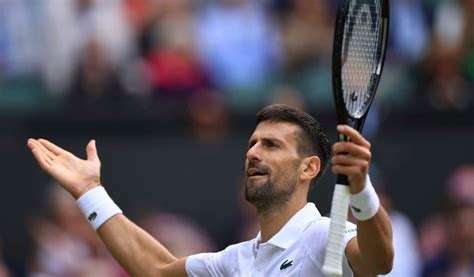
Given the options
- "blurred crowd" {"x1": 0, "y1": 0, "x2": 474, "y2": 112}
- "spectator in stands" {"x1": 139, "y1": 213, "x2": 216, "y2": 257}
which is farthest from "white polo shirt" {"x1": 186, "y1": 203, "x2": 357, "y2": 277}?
"blurred crowd" {"x1": 0, "y1": 0, "x2": 474, "y2": 112}

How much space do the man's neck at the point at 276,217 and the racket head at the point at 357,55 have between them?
707 mm

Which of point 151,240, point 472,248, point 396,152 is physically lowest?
point 472,248

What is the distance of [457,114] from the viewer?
36.7 ft

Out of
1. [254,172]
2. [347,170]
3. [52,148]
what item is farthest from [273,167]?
[52,148]

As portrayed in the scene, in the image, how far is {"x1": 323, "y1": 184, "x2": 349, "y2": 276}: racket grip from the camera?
557 centimetres

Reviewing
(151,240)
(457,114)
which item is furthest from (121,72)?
(151,240)

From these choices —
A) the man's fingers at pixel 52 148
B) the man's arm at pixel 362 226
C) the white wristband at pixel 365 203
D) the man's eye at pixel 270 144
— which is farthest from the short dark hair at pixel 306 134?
the man's fingers at pixel 52 148

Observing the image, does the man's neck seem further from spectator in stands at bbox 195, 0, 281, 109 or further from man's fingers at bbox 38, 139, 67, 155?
spectator in stands at bbox 195, 0, 281, 109

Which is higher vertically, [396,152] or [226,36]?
[226,36]

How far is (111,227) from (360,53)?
5.42ft

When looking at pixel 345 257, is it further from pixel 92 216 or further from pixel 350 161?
pixel 92 216

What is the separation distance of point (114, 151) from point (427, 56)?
2888 mm

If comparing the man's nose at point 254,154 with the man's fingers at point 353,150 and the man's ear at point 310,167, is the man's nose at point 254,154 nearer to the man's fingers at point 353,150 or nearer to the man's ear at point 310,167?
the man's ear at point 310,167

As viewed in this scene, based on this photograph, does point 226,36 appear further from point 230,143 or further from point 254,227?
point 254,227
